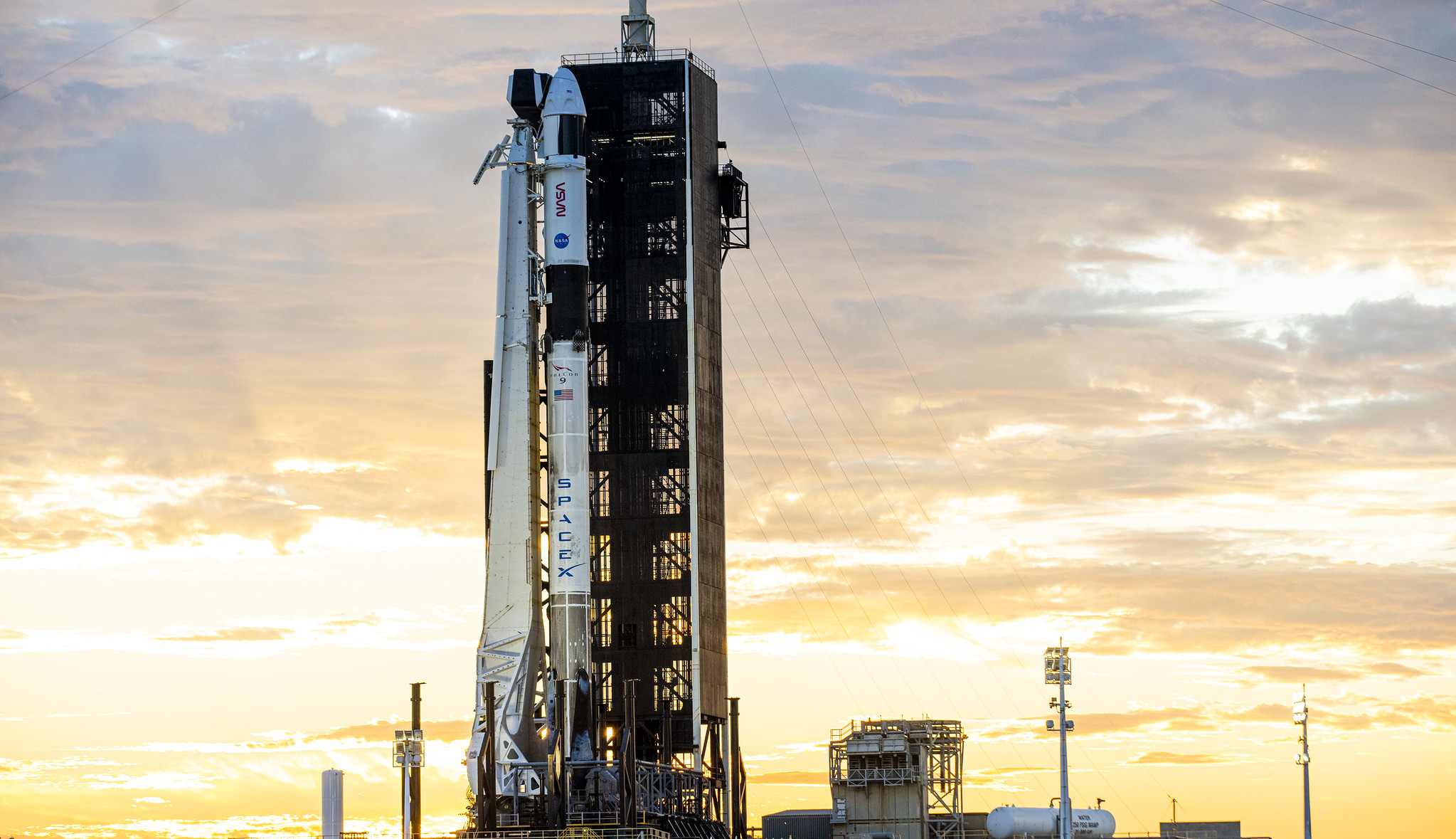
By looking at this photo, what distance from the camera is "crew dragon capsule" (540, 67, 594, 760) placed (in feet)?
330

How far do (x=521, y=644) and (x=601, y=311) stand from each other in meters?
24.5

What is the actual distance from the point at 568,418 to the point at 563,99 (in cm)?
1802

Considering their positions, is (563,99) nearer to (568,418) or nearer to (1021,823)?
(568,418)

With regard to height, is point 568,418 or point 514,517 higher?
point 568,418

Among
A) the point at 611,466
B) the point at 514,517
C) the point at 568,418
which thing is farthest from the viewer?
the point at 611,466

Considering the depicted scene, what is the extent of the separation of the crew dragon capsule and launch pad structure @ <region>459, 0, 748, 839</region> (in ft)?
0.35

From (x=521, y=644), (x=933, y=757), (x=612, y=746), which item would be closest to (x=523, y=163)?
(x=521, y=644)

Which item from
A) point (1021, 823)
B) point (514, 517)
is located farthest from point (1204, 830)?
point (514, 517)

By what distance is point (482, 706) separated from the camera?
99.8 m

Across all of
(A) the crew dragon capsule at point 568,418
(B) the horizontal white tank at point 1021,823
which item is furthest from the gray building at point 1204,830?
(A) the crew dragon capsule at point 568,418

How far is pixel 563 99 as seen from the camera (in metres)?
106

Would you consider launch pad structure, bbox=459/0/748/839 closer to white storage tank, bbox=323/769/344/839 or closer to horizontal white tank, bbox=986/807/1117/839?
white storage tank, bbox=323/769/344/839

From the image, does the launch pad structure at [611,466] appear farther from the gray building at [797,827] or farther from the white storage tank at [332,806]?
the gray building at [797,827]

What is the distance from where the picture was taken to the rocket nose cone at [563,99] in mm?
106125
